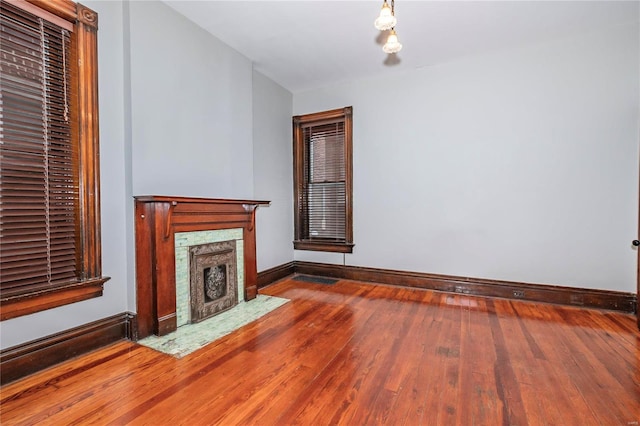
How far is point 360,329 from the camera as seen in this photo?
262cm

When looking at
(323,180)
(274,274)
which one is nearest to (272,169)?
(323,180)

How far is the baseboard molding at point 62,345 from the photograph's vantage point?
183cm

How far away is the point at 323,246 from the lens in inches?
179

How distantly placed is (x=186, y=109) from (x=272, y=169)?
64.1 inches

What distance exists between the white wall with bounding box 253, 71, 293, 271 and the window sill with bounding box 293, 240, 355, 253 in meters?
0.15

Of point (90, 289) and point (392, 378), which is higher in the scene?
point (90, 289)

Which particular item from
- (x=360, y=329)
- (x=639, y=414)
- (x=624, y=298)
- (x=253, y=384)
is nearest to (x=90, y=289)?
(x=253, y=384)

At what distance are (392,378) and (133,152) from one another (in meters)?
2.58

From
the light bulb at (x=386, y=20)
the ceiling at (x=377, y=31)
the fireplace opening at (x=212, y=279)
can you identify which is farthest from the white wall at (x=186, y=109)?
the light bulb at (x=386, y=20)

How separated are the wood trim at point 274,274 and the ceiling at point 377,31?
9.15 ft

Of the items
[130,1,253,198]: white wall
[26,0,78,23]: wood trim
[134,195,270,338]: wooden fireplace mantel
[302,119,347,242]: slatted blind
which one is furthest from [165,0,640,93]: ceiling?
[134,195,270,338]: wooden fireplace mantel

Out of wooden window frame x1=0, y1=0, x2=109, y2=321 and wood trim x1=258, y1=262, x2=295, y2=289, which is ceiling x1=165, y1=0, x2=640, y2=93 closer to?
wooden window frame x1=0, y1=0, x2=109, y2=321

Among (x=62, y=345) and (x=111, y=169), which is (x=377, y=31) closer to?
(x=111, y=169)

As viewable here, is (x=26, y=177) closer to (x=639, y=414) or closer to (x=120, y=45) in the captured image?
(x=120, y=45)
